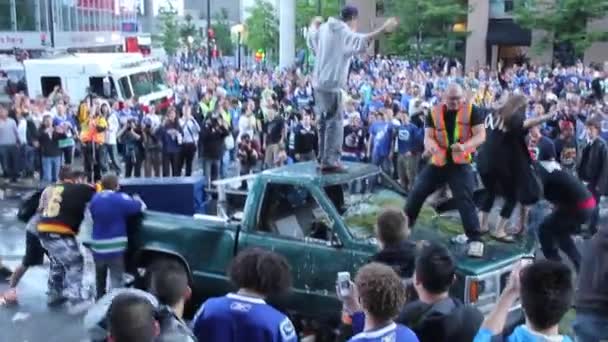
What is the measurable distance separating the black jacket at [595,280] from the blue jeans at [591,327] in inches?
1.4

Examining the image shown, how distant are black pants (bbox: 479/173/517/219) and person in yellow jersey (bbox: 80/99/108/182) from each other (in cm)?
1018

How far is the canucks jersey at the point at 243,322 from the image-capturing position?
4.05m

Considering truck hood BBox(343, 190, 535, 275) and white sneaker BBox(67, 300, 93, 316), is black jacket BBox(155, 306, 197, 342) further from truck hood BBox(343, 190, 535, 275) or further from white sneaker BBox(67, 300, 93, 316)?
white sneaker BBox(67, 300, 93, 316)

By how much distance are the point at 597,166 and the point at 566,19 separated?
105 feet

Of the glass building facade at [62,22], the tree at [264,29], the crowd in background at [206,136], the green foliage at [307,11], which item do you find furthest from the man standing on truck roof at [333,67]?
the tree at [264,29]

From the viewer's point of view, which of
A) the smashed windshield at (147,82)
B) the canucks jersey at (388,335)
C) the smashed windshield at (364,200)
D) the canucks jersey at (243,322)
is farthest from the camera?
the smashed windshield at (147,82)

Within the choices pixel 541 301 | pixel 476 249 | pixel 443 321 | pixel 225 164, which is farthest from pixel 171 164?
pixel 541 301

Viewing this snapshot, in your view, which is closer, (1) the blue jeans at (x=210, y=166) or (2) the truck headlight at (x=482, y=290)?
(2) the truck headlight at (x=482, y=290)

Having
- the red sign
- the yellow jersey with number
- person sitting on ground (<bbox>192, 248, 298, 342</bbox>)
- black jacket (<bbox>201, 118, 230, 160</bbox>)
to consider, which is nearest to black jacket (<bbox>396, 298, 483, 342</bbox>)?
person sitting on ground (<bbox>192, 248, 298, 342</bbox>)

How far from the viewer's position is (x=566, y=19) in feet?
136

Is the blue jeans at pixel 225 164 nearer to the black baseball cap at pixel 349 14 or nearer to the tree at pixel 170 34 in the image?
the black baseball cap at pixel 349 14

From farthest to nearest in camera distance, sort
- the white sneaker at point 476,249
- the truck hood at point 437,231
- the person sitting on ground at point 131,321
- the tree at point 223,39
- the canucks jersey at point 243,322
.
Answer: the tree at point 223,39, the white sneaker at point 476,249, the truck hood at point 437,231, the canucks jersey at point 243,322, the person sitting on ground at point 131,321

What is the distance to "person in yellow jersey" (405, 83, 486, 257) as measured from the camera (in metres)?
7.37

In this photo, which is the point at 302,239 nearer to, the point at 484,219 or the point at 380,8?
the point at 484,219
